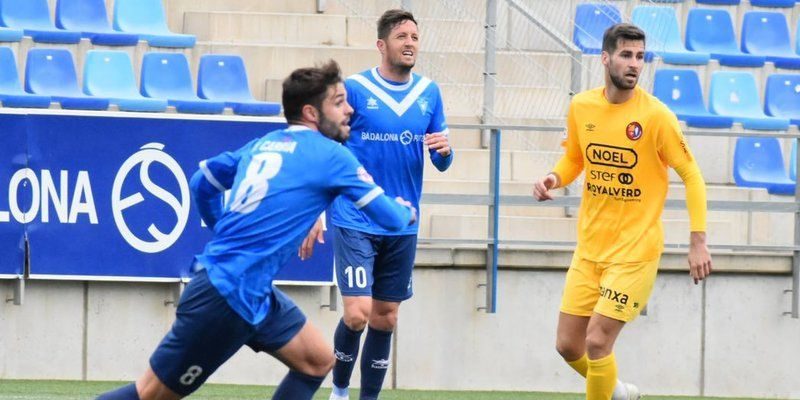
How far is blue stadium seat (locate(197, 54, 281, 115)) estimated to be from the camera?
12.8 meters

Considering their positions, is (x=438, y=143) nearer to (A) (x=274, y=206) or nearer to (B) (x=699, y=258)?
(B) (x=699, y=258)

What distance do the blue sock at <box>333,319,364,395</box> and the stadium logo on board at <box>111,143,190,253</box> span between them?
2.51 m

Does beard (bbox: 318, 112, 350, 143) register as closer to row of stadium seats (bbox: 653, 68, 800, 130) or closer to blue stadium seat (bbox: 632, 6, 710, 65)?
row of stadium seats (bbox: 653, 68, 800, 130)

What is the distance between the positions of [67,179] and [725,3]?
7.47m

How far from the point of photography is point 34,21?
523 inches

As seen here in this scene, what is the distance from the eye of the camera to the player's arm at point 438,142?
8.09 metres

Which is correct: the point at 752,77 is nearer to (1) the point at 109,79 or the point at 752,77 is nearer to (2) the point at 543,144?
(2) the point at 543,144

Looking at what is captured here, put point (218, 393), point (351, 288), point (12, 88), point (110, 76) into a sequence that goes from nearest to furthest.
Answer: point (351, 288) → point (218, 393) → point (12, 88) → point (110, 76)

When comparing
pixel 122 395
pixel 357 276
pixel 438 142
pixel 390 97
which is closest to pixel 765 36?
pixel 390 97

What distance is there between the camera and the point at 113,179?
1065cm

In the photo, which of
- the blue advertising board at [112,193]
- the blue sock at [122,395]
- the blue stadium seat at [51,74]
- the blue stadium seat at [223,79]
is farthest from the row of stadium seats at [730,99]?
the blue sock at [122,395]

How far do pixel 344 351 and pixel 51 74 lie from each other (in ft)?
16.5

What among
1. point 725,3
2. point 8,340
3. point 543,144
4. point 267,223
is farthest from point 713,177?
point 267,223

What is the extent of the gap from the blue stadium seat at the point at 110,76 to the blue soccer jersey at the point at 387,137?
439 cm
